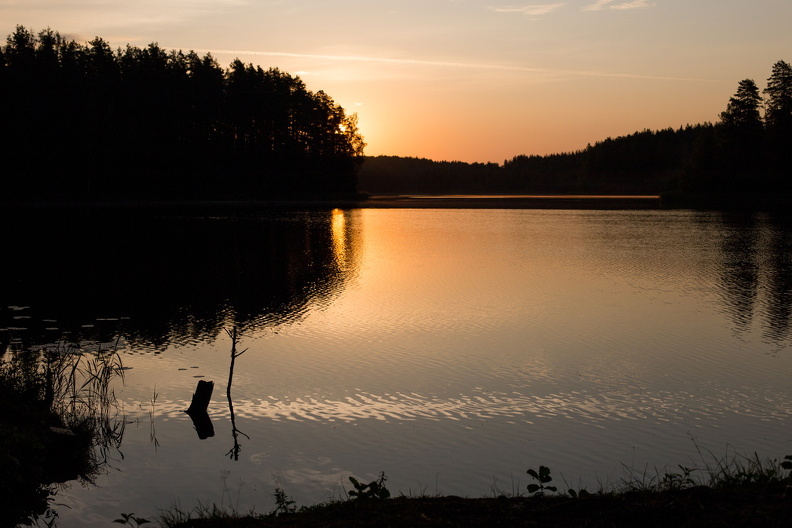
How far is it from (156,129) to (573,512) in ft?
381

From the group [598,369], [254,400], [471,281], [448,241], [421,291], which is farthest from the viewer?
[448,241]

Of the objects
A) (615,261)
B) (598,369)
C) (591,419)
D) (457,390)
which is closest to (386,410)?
(457,390)

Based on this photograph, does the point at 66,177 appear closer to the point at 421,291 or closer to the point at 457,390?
the point at 421,291

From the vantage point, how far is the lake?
449 inches

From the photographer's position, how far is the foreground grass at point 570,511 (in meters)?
7.34

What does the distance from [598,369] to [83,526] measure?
11.9m

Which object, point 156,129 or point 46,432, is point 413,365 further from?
point 156,129

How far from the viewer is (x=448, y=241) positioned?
54.9 meters

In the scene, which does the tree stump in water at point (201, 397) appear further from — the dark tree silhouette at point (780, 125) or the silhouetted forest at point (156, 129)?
the dark tree silhouette at point (780, 125)

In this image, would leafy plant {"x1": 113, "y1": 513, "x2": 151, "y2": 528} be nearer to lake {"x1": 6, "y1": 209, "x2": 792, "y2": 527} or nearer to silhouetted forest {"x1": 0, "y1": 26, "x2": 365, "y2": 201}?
lake {"x1": 6, "y1": 209, "x2": 792, "y2": 527}

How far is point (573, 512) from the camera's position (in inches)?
304

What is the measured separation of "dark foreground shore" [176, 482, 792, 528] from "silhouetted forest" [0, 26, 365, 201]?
343 ft

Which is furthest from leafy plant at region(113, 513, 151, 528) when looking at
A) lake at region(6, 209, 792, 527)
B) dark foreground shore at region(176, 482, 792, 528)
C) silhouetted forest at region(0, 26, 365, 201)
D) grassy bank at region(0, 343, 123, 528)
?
silhouetted forest at region(0, 26, 365, 201)

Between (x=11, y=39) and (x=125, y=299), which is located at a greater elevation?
(x=11, y=39)
